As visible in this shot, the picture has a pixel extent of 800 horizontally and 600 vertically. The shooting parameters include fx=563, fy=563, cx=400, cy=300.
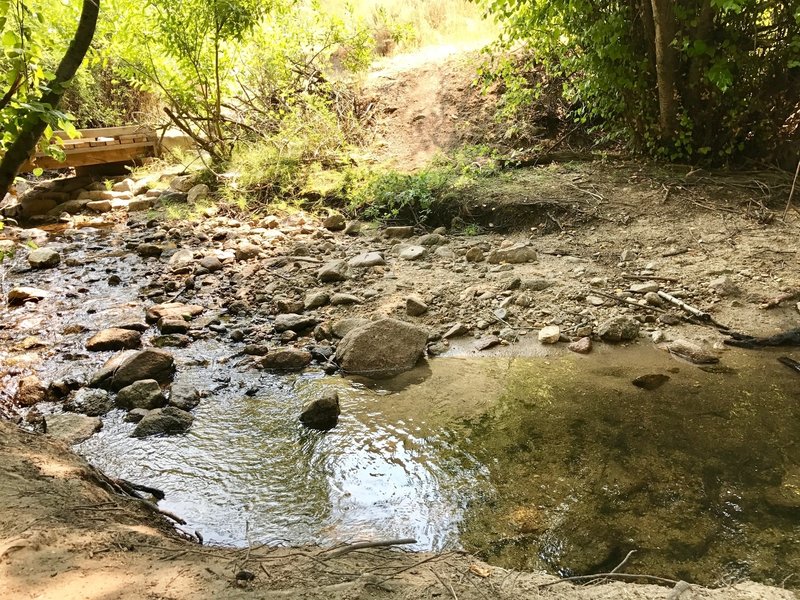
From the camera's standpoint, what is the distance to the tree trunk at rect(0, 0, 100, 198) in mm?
3367

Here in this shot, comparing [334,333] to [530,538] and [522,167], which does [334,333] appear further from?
[522,167]

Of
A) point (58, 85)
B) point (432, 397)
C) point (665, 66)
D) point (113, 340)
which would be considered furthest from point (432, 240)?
point (58, 85)

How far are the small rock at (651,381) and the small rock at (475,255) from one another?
8.17 feet

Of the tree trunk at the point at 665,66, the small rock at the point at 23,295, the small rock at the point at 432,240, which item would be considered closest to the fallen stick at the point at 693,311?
the small rock at the point at 432,240

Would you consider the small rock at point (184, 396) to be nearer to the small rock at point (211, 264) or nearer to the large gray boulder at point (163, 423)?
the large gray boulder at point (163, 423)

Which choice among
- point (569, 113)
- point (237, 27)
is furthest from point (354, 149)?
point (569, 113)

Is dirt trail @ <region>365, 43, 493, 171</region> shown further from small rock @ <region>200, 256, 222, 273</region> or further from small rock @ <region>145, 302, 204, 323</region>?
small rock @ <region>145, 302, 204, 323</region>

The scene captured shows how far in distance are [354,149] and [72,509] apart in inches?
340

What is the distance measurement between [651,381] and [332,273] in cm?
334

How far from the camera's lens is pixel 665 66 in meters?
6.58

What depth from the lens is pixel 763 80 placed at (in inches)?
257

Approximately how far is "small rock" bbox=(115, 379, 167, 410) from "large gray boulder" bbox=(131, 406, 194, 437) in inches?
6.8

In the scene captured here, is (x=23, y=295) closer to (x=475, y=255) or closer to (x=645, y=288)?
(x=475, y=255)

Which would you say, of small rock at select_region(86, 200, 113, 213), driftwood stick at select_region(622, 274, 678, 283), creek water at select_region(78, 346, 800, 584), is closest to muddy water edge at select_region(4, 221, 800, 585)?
creek water at select_region(78, 346, 800, 584)
